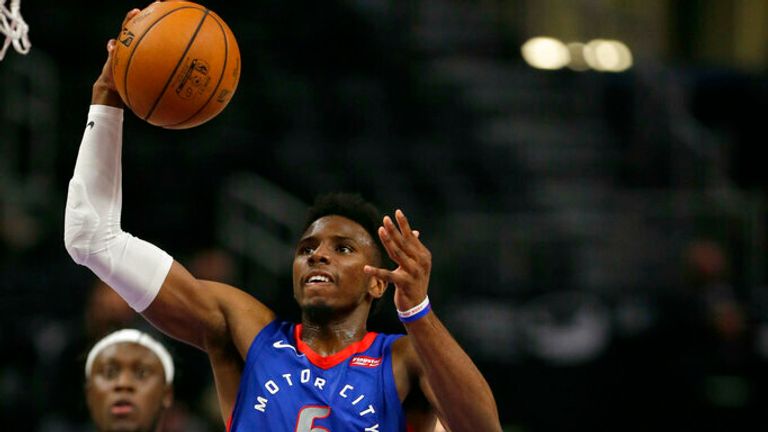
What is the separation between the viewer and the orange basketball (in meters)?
5.10

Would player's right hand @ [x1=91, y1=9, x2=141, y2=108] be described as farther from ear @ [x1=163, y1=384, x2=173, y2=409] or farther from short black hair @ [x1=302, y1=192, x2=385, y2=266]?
ear @ [x1=163, y1=384, x2=173, y2=409]

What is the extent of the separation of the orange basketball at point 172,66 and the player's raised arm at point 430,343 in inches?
40.1

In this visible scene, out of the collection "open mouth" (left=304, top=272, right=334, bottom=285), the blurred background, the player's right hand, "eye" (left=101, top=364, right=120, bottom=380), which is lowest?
the blurred background

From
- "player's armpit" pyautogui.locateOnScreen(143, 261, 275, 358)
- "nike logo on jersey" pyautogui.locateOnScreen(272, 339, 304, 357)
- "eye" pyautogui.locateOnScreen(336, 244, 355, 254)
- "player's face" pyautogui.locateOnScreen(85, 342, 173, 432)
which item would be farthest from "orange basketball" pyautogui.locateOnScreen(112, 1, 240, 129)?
"player's face" pyautogui.locateOnScreen(85, 342, 173, 432)

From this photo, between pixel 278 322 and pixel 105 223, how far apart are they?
86 centimetres

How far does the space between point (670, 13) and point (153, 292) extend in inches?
551

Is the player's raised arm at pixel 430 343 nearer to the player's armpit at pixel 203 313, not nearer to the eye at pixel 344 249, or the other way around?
the eye at pixel 344 249

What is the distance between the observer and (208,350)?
5.46 m

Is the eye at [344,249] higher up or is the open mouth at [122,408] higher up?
the eye at [344,249]

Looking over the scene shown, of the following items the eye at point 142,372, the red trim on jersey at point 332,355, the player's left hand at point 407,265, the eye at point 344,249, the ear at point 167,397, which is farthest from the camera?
the ear at point 167,397

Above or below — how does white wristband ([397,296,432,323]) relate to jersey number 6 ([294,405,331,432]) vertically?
above

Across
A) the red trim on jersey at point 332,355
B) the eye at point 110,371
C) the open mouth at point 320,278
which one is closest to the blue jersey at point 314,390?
the red trim on jersey at point 332,355

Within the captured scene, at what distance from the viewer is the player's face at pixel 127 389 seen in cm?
636

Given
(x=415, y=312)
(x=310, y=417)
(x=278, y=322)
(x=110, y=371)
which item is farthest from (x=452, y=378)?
(x=110, y=371)
